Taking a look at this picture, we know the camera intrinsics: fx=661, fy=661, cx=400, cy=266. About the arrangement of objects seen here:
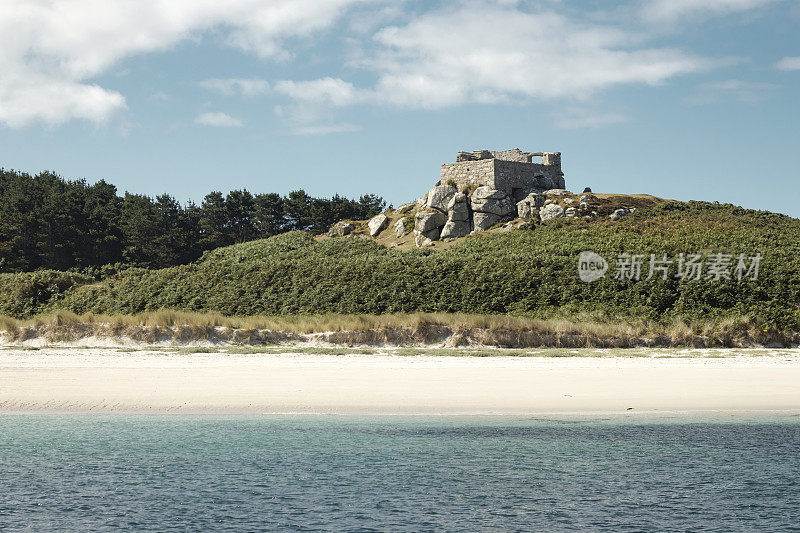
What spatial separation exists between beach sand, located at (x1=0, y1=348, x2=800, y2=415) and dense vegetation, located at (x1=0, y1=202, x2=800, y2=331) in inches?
277

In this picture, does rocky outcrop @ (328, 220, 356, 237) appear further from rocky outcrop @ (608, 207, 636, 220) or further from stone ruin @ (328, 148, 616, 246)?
rocky outcrop @ (608, 207, 636, 220)

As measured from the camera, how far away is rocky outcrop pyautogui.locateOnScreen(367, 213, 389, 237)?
54653 mm

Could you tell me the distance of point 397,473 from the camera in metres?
10.3

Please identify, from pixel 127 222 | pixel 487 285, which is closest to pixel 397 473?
pixel 487 285

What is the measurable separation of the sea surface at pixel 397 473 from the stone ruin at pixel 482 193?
36.0m

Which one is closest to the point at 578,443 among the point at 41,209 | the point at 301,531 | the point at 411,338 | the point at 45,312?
the point at 301,531

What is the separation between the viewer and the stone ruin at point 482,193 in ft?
161

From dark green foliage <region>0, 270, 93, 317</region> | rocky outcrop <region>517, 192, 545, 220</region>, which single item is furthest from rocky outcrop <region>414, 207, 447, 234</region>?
dark green foliage <region>0, 270, 93, 317</region>

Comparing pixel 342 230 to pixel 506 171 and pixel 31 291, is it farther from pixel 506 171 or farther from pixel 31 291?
pixel 31 291

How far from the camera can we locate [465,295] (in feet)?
97.5

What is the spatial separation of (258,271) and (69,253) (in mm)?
40048

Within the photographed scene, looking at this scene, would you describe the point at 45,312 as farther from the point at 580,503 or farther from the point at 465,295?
the point at 580,503

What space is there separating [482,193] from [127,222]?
38273mm

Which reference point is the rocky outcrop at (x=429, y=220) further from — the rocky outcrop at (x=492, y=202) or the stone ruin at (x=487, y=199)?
the rocky outcrop at (x=492, y=202)
